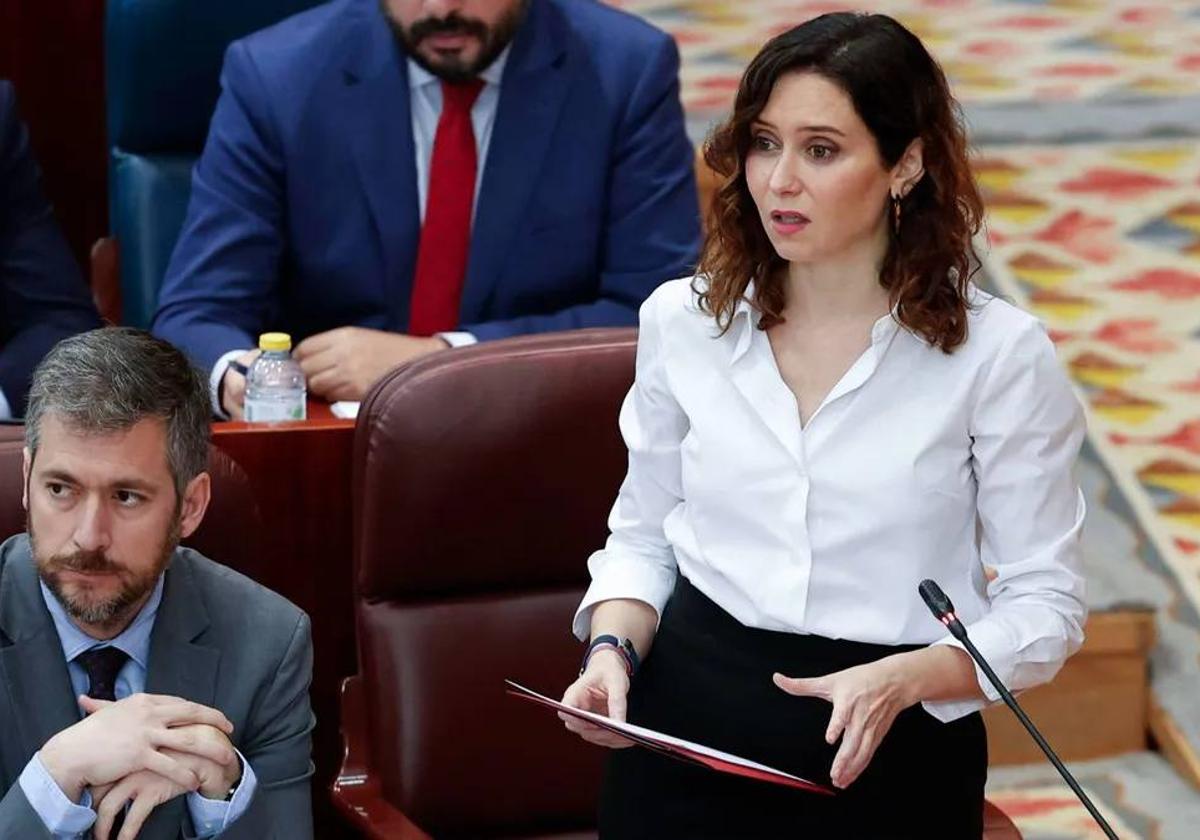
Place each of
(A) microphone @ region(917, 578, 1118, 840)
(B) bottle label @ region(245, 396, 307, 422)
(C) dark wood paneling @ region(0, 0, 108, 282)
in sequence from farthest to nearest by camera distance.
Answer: (C) dark wood paneling @ region(0, 0, 108, 282) → (B) bottle label @ region(245, 396, 307, 422) → (A) microphone @ region(917, 578, 1118, 840)

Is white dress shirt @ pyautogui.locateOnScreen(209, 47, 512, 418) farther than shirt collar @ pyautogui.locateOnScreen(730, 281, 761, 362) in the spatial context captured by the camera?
Yes

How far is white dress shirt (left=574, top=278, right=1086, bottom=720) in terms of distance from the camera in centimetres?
108

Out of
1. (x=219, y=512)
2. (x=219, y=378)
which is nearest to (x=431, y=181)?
(x=219, y=378)

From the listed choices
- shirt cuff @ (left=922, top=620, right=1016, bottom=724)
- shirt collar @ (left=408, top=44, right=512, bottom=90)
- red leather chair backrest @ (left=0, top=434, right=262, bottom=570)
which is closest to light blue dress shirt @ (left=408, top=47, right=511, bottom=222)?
shirt collar @ (left=408, top=44, right=512, bottom=90)

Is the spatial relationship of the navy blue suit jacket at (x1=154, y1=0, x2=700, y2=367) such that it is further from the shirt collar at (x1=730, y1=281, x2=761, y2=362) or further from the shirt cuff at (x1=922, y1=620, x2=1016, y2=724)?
the shirt cuff at (x1=922, y1=620, x2=1016, y2=724)

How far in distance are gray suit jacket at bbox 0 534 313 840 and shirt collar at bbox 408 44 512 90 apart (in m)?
0.68

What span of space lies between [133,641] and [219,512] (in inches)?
4.9

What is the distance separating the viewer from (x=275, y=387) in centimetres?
155

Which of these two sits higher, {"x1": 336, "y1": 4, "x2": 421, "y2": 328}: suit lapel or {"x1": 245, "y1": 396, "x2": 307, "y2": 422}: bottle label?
{"x1": 336, "y1": 4, "x2": 421, "y2": 328}: suit lapel

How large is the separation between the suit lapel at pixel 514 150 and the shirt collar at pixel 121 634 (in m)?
0.66

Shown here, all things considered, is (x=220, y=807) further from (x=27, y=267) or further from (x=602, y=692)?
(x=27, y=267)

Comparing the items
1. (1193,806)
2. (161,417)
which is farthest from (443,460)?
(1193,806)

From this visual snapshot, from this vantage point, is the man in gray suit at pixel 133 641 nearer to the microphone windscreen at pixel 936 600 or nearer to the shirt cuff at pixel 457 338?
the microphone windscreen at pixel 936 600

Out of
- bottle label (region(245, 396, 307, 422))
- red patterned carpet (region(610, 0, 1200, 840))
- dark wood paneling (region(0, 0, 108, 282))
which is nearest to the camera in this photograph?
bottle label (region(245, 396, 307, 422))
